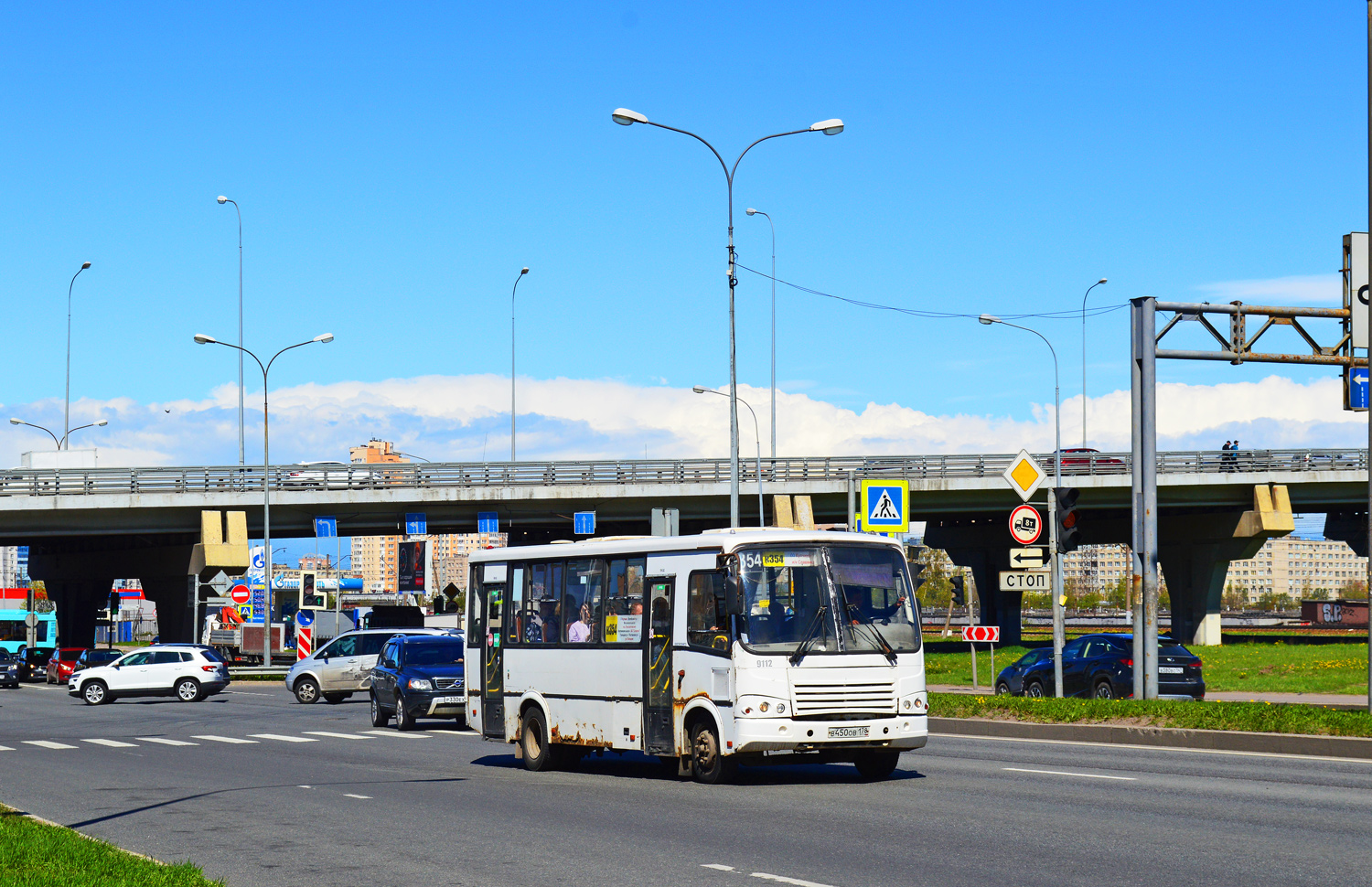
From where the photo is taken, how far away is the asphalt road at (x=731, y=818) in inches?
379

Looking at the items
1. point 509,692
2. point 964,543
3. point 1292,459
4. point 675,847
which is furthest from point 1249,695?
point 964,543

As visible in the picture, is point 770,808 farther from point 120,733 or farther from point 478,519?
point 478,519

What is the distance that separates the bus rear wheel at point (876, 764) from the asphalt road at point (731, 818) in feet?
1.16

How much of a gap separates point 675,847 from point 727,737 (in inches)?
153

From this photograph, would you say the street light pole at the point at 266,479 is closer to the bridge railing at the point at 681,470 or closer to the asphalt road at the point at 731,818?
the bridge railing at the point at 681,470

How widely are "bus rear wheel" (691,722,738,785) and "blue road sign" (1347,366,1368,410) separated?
12106 mm

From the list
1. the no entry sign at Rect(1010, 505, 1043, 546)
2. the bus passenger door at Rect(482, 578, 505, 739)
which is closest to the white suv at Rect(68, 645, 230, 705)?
the bus passenger door at Rect(482, 578, 505, 739)

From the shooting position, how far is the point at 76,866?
948 centimetres

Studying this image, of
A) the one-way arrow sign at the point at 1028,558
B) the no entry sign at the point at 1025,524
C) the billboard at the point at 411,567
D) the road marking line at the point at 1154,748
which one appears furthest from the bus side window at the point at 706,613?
the billboard at the point at 411,567

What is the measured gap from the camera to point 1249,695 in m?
29.2

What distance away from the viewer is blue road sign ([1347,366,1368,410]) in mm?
22281

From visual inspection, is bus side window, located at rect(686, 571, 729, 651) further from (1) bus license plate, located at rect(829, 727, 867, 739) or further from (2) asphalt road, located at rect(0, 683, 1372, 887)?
(2) asphalt road, located at rect(0, 683, 1372, 887)

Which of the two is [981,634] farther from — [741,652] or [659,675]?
[741,652]

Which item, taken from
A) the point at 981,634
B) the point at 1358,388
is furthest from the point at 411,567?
the point at 1358,388
